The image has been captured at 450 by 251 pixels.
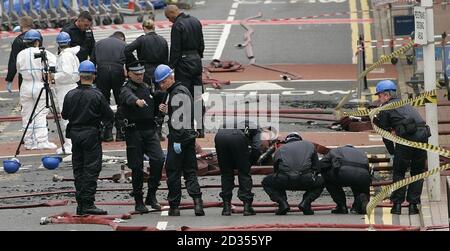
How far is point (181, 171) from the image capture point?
74.9ft

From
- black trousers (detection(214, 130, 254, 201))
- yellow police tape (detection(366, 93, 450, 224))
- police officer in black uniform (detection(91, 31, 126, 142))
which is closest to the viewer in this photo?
yellow police tape (detection(366, 93, 450, 224))

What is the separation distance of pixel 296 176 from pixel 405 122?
1675 millimetres

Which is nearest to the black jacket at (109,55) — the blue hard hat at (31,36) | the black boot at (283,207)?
the blue hard hat at (31,36)

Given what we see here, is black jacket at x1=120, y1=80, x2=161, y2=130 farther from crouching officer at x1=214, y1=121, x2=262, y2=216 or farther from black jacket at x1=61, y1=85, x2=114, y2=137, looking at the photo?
crouching officer at x1=214, y1=121, x2=262, y2=216

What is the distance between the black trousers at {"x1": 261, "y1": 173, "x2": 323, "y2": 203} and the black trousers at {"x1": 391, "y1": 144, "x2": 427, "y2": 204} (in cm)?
106

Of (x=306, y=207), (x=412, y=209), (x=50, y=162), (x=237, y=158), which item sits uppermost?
(x=237, y=158)

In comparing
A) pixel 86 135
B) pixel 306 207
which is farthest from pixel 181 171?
pixel 306 207

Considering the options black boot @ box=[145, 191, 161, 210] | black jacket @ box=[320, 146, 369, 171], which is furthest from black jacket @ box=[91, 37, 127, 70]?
black jacket @ box=[320, 146, 369, 171]

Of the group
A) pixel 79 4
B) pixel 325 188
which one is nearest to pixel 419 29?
pixel 325 188

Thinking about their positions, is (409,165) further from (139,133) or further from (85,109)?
(85,109)

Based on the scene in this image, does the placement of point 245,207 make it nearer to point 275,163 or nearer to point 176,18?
point 275,163

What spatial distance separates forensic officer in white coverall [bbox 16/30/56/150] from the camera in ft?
92.3

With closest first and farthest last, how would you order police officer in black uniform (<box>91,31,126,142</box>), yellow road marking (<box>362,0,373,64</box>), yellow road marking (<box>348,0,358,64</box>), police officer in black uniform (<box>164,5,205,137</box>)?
1. police officer in black uniform (<box>164,5,205,137</box>)
2. police officer in black uniform (<box>91,31,126,142</box>)
3. yellow road marking (<box>362,0,373,64</box>)
4. yellow road marking (<box>348,0,358,64</box>)
